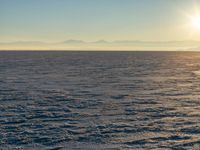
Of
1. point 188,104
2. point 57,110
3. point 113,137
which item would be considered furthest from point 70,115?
point 188,104

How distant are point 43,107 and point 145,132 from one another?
7.75m

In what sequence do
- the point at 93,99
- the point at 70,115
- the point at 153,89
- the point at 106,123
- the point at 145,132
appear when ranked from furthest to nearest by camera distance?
the point at 153,89, the point at 93,99, the point at 70,115, the point at 106,123, the point at 145,132

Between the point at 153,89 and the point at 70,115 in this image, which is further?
the point at 153,89

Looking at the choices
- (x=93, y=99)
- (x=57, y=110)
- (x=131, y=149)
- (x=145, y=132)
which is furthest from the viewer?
(x=93, y=99)

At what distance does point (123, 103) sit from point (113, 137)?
7.68m

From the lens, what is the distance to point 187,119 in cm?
1623

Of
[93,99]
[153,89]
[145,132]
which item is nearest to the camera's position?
[145,132]

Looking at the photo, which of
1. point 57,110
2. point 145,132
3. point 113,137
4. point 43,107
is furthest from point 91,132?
point 43,107

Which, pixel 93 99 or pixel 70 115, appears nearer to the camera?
pixel 70 115

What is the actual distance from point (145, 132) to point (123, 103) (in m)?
6.94

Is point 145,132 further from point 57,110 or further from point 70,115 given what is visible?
point 57,110

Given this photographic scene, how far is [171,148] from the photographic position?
11789 millimetres

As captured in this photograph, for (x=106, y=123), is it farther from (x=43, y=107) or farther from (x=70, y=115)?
(x=43, y=107)

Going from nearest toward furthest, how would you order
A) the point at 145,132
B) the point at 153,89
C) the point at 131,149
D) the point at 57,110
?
the point at 131,149, the point at 145,132, the point at 57,110, the point at 153,89
